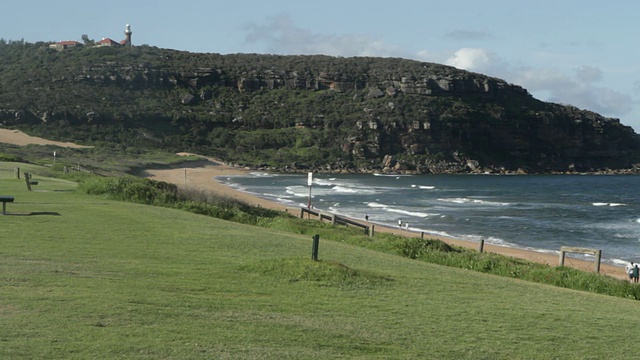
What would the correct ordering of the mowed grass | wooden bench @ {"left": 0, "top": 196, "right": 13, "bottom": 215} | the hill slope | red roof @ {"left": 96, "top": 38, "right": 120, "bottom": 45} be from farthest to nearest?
red roof @ {"left": 96, "top": 38, "right": 120, "bottom": 45}, the hill slope, wooden bench @ {"left": 0, "top": 196, "right": 13, "bottom": 215}, the mowed grass

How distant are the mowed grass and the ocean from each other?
22916 millimetres

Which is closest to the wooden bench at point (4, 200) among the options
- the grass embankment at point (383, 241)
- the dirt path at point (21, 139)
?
the grass embankment at point (383, 241)

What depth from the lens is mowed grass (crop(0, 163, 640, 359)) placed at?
8.20m

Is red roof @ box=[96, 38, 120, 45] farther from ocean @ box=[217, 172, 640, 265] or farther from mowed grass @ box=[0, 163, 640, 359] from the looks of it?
mowed grass @ box=[0, 163, 640, 359]

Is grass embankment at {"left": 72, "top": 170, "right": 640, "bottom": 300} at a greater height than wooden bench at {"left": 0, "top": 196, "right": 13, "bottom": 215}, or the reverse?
wooden bench at {"left": 0, "top": 196, "right": 13, "bottom": 215}

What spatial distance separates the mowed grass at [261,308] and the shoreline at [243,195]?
13.2m

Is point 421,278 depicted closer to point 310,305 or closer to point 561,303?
point 561,303

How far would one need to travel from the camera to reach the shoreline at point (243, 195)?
3178 cm

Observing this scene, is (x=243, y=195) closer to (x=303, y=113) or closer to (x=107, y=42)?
(x=303, y=113)

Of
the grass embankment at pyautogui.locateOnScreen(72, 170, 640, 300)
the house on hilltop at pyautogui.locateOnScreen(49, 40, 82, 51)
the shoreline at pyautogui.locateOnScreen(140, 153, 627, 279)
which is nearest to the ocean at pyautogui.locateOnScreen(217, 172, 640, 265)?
the shoreline at pyautogui.locateOnScreen(140, 153, 627, 279)

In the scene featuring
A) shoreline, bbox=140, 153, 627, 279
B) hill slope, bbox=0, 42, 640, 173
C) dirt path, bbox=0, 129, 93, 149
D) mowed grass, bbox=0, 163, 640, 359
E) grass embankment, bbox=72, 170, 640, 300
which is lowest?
shoreline, bbox=140, 153, 627, 279

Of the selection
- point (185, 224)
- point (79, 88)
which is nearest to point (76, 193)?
point (185, 224)

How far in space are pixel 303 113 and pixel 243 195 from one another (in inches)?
3308

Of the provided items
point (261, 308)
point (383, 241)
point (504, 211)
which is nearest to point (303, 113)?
point (504, 211)
